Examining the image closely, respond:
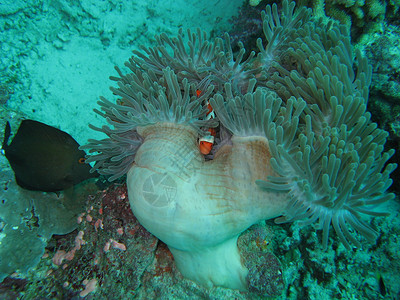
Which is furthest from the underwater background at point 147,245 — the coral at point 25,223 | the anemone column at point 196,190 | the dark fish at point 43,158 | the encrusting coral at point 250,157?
the anemone column at point 196,190

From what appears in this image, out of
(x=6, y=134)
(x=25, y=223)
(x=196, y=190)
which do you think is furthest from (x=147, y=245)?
(x=6, y=134)

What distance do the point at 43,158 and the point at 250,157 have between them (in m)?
2.22

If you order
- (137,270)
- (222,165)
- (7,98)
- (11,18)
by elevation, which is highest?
(11,18)

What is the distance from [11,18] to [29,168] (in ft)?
8.24

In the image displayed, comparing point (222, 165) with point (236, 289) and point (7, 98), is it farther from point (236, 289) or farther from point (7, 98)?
point (7, 98)

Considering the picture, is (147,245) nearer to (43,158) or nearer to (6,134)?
(43,158)

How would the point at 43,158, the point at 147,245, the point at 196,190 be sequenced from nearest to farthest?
1. the point at 196,190
2. the point at 147,245
3. the point at 43,158

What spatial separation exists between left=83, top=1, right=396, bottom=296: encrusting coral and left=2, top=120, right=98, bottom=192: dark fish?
687 mm

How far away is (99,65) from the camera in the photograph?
4137 millimetres

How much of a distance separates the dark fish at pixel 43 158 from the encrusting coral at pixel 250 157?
687mm

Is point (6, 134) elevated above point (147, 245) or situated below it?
above

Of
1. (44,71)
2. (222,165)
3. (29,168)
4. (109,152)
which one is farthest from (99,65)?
(222,165)

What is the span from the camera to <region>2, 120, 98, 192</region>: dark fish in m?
2.59

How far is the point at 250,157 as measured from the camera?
6.13ft
